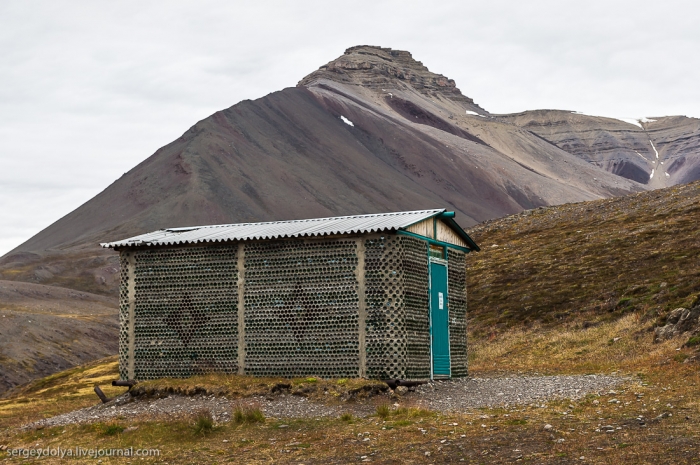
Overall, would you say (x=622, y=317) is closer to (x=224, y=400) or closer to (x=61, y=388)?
(x=224, y=400)

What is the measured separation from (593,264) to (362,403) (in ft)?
85.9

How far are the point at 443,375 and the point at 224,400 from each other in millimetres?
7073

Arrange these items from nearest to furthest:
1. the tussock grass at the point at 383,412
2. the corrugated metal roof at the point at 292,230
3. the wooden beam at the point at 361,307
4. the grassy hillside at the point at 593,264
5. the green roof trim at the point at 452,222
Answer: the tussock grass at the point at 383,412, the wooden beam at the point at 361,307, the corrugated metal roof at the point at 292,230, the green roof trim at the point at 452,222, the grassy hillside at the point at 593,264

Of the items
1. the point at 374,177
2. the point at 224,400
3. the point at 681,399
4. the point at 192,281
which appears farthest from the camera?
the point at 374,177

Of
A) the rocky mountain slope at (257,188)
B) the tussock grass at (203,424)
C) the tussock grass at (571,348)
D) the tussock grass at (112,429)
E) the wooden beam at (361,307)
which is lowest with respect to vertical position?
the tussock grass at (112,429)

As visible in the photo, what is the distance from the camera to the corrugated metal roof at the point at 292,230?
76.5ft

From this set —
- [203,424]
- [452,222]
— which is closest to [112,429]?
[203,424]

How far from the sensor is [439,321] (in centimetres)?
2545

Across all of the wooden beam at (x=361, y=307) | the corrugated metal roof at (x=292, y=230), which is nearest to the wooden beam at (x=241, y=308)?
the corrugated metal roof at (x=292, y=230)

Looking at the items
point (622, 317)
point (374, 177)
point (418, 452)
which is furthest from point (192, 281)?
point (374, 177)

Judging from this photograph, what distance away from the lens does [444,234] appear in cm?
2625

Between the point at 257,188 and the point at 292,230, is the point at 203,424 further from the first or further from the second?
the point at 257,188

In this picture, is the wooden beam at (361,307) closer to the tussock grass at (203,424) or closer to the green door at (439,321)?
the green door at (439,321)

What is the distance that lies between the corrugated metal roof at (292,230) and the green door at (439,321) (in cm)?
193
